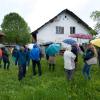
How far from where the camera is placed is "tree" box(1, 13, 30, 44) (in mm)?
77688

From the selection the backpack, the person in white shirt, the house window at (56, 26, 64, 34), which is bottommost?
the person in white shirt

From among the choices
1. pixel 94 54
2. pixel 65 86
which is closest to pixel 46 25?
pixel 94 54

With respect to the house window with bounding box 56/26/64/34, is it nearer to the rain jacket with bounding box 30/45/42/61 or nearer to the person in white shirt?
the rain jacket with bounding box 30/45/42/61

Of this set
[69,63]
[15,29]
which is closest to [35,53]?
[69,63]

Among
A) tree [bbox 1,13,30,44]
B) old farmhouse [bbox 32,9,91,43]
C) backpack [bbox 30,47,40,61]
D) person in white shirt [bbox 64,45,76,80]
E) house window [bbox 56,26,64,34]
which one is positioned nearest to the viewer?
person in white shirt [bbox 64,45,76,80]

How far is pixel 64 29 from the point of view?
5934 centimetres

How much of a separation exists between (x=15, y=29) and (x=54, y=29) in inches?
910

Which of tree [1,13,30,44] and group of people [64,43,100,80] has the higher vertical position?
tree [1,13,30,44]

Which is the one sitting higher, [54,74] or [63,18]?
[63,18]

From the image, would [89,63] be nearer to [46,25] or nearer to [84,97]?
[84,97]

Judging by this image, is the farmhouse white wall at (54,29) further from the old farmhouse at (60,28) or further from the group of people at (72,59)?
the group of people at (72,59)

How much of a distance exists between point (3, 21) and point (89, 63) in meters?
68.1

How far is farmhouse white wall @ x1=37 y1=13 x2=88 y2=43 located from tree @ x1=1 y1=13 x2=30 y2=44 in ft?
53.5

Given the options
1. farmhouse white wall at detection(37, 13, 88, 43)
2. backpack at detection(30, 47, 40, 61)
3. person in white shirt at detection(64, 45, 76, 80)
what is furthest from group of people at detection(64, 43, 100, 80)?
farmhouse white wall at detection(37, 13, 88, 43)
